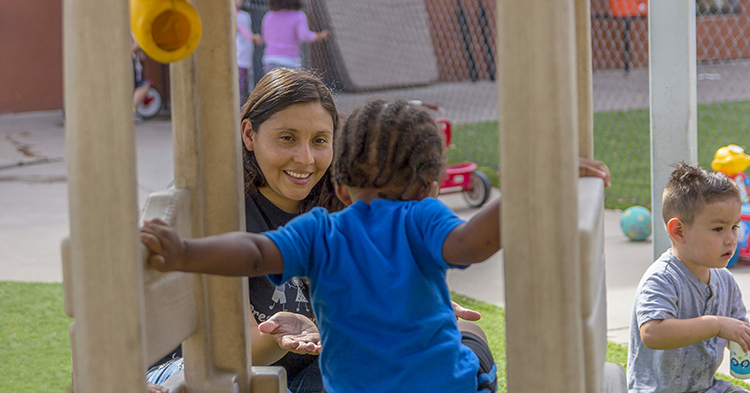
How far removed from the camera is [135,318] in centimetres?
126

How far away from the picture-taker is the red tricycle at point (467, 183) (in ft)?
19.7

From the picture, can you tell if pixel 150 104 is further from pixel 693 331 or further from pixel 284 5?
pixel 693 331

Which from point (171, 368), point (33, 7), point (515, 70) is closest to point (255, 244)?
point (515, 70)

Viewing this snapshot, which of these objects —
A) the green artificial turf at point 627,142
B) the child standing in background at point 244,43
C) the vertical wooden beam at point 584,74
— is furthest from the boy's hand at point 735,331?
the child standing in background at point 244,43

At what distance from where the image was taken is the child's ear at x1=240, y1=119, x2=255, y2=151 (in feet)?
7.65

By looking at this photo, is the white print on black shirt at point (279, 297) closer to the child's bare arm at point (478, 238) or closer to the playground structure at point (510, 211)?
the playground structure at point (510, 211)

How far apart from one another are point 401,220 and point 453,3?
12825 millimetres

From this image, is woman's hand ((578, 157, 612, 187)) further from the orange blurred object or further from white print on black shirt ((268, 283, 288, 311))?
the orange blurred object

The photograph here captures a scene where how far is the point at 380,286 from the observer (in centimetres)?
141

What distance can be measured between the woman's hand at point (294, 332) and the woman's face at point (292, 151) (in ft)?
1.51

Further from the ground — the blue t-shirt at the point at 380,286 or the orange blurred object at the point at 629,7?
the orange blurred object at the point at 629,7

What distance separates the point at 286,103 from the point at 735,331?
1.31m

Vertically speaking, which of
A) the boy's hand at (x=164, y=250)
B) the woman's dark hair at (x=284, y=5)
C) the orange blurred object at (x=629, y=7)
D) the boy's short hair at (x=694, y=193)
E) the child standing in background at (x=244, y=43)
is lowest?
the boy's short hair at (x=694, y=193)

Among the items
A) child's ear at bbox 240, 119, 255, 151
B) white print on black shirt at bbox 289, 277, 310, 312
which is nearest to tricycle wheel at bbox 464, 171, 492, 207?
child's ear at bbox 240, 119, 255, 151
